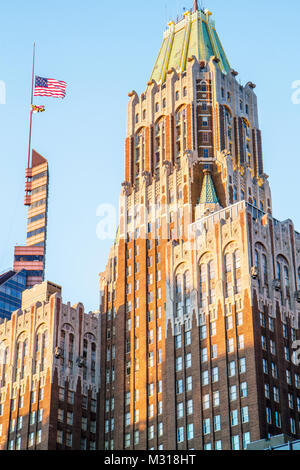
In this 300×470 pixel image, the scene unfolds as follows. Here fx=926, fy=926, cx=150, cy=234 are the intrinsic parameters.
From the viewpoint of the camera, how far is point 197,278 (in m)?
147

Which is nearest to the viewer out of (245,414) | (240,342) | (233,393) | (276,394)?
(245,414)

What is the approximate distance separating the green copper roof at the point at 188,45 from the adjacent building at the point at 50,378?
5364 centimetres

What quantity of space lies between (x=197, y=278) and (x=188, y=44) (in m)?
60.6

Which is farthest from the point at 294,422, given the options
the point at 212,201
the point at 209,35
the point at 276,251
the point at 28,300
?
the point at 209,35

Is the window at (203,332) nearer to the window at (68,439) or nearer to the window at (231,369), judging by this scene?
the window at (231,369)

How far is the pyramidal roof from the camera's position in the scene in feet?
605

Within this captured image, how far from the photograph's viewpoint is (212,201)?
159 metres

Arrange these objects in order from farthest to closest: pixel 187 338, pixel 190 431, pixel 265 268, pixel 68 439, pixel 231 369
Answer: pixel 68 439, pixel 265 268, pixel 187 338, pixel 190 431, pixel 231 369

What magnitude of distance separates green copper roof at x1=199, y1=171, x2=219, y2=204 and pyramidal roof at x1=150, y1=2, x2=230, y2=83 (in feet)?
90.0

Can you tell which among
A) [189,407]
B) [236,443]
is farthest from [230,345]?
[236,443]

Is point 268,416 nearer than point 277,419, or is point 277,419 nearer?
point 268,416

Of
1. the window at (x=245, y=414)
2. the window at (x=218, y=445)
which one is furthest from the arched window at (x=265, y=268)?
the window at (x=218, y=445)

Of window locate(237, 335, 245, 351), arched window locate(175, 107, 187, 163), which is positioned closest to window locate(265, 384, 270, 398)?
window locate(237, 335, 245, 351)

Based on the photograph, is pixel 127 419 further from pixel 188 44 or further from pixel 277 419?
pixel 188 44
